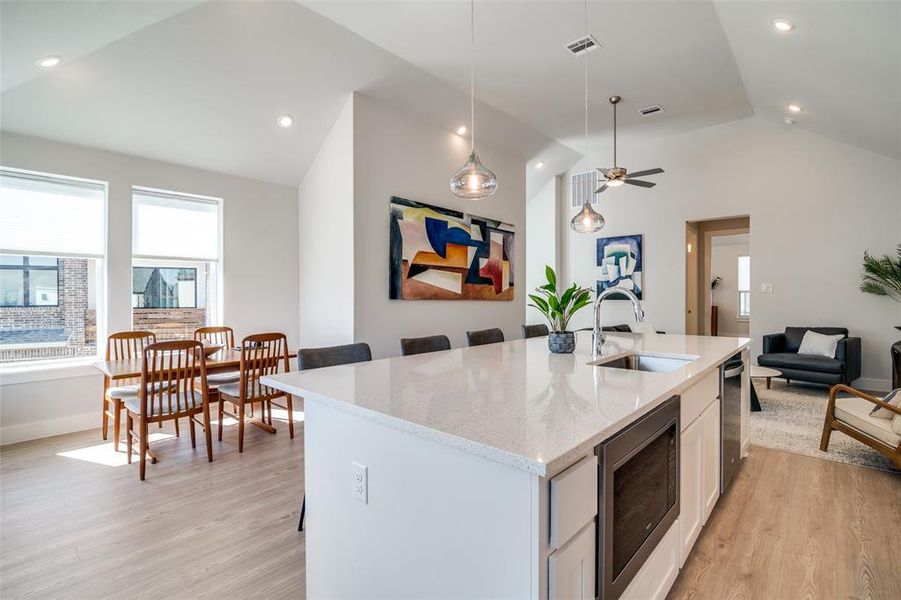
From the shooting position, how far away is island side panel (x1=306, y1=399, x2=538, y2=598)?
1.02 metres

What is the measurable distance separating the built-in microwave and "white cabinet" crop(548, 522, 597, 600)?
48mm

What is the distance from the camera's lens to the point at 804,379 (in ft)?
16.5

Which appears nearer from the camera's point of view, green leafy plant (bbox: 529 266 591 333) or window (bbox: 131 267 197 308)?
green leafy plant (bbox: 529 266 591 333)

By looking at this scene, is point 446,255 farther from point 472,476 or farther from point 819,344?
point 819,344

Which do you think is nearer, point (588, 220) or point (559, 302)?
point (559, 302)

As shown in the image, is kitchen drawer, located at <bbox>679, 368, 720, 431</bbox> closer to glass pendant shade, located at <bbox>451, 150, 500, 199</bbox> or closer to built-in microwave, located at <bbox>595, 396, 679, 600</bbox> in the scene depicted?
built-in microwave, located at <bbox>595, 396, 679, 600</bbox>

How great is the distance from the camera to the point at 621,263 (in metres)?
7.23

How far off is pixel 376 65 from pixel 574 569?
4.21m

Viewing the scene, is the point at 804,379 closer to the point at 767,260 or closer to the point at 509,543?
the point at 767,260

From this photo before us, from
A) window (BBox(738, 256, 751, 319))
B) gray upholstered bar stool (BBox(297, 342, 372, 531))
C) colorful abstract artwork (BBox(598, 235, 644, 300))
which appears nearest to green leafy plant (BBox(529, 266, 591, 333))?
gray upholstered bar stool (BBox(297, 342, 372, 531))

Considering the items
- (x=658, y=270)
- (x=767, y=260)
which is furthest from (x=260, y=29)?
(x=767, y=260)

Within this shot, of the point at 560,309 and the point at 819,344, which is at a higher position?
the point at 560,309

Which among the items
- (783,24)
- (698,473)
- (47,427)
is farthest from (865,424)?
(47,427)

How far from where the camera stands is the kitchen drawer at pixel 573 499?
0.99 metres
